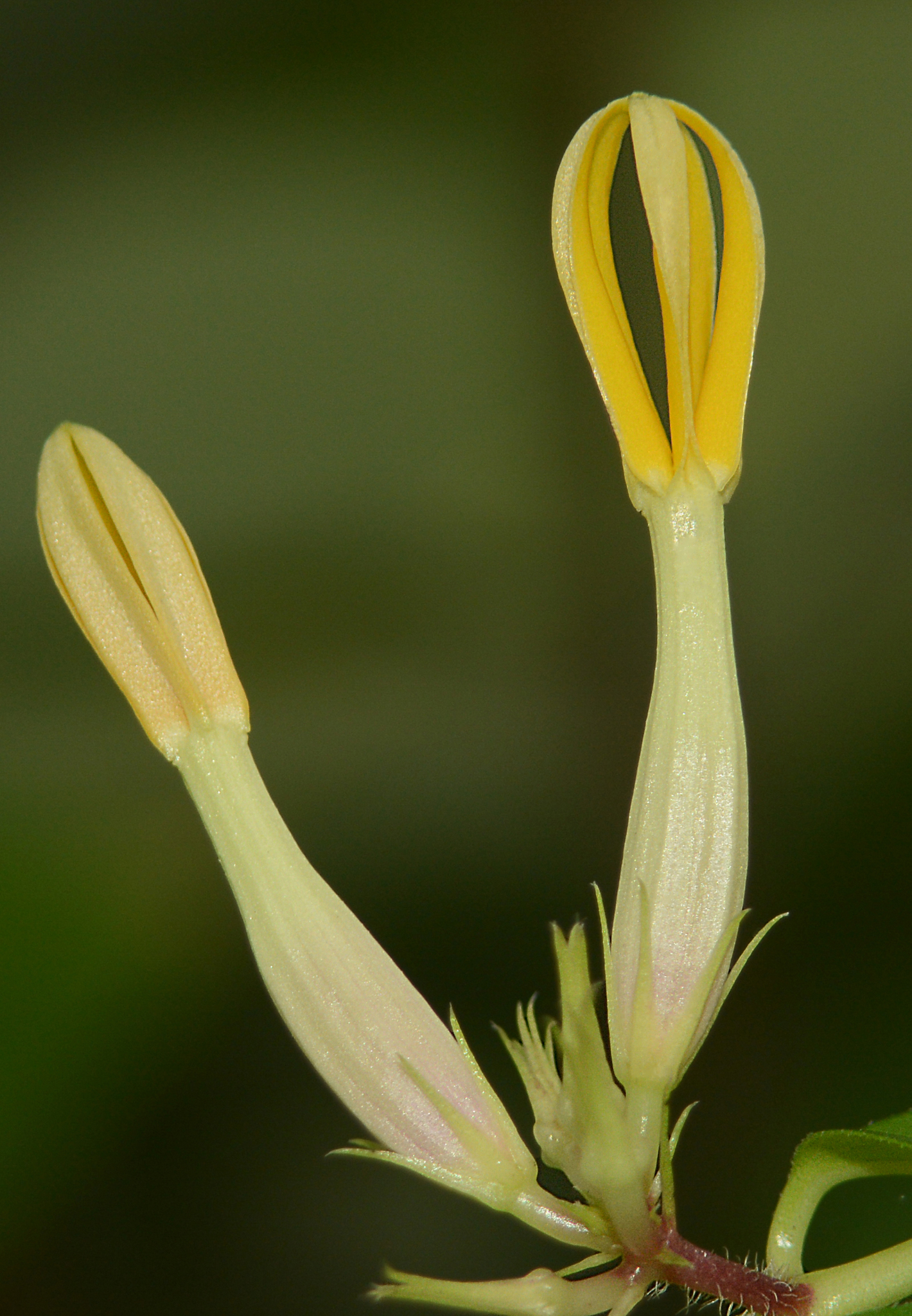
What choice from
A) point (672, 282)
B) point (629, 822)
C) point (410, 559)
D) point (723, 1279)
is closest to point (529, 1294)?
point (723, 1279)

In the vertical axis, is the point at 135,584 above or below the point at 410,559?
below

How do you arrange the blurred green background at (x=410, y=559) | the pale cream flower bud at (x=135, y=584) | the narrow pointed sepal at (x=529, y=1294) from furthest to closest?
the blurred green background at (x=410, y=559)
the pale cream flower bud at (x=135, y=584)
the narrow pointed sepal at (x=529, y=1294)

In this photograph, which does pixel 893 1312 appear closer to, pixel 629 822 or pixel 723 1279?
pixel 723 1279

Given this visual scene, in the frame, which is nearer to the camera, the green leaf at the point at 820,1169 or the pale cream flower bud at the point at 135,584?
the green leaf at the point at 820,1169

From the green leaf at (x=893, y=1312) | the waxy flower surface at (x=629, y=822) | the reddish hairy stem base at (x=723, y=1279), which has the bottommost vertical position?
the green leaf at (x=893, y=1312)

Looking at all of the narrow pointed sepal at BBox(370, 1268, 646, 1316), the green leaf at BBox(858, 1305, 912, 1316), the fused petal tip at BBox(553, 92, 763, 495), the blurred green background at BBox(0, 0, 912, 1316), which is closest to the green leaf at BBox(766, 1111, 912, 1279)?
the green leaf at BBox(858, 1305, 912, 1316)

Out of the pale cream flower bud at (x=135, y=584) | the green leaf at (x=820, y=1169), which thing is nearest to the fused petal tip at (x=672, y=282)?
the pale cream flower bud at (x=135, y=584)

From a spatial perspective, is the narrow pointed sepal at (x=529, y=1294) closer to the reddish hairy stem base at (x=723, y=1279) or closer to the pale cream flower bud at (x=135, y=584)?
the reddish hairy stem base at (x=723, y=1279)
